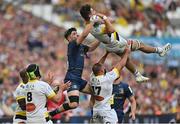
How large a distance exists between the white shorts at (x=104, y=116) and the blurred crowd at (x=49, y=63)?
715 cm

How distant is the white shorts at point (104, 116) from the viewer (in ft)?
63.1

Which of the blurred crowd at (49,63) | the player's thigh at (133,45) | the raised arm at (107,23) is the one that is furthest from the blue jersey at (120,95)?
the blurred crowd at (49,63)

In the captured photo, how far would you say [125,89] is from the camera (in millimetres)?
20766

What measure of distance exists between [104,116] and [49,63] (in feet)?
40.4

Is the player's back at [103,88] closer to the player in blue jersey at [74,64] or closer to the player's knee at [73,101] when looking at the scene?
the player in blue jersey at [74,64]

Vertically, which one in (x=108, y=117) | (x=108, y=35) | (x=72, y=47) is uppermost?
(x=108, y=35)

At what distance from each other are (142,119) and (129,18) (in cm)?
1100

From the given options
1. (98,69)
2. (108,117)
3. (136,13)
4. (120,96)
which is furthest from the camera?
(136,13)

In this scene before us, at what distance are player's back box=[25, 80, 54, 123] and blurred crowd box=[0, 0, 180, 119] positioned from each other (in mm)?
8231

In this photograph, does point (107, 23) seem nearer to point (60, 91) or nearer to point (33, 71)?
point (60, 91)

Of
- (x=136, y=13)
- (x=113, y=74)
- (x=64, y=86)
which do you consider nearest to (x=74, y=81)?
(x=64, y=86)

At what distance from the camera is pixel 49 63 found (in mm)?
31406

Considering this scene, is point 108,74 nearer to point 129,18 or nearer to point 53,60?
point 53,60

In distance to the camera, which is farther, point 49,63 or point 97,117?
point 49,63
